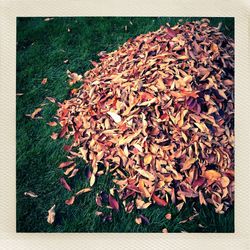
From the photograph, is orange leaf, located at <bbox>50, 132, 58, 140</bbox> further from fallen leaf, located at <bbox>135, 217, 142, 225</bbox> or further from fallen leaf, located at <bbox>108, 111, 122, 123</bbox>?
fallen leaf, located at <bbox>135, 217, 142, 225</bbox>

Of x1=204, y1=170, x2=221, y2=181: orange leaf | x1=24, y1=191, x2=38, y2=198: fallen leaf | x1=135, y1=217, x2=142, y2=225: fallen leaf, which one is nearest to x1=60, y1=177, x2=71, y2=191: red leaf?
x1=24, y1=191, x2=38, y2=198: fallen leaf

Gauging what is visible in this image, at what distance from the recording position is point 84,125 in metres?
1.15

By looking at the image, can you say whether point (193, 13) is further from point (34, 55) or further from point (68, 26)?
Result: point (34, 55)

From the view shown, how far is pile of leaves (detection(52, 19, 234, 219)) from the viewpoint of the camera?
1.11 metres

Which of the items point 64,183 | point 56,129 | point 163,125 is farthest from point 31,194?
point 163,125

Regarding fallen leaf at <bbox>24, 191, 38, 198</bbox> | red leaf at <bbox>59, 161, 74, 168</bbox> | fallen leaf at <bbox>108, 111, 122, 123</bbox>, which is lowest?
fallen leaf at <bbox>24, 191, 38, 198</bbox>

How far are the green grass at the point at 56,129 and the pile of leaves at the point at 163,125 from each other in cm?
4

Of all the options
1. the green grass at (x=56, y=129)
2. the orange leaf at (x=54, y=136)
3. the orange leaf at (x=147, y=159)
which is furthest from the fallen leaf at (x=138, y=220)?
the orange leaf at (x=54, y=136)

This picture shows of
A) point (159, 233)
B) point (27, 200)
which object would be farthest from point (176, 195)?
point (27, 200)

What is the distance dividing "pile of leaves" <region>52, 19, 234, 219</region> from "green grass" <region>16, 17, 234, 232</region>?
0.13ft

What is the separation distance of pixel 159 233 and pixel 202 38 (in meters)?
0.72

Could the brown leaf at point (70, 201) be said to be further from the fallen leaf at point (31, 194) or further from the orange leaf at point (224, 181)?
the orange leaf at point (224, 181)

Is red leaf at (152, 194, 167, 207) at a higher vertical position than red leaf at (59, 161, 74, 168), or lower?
lower

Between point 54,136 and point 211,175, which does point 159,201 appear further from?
point 54,136
